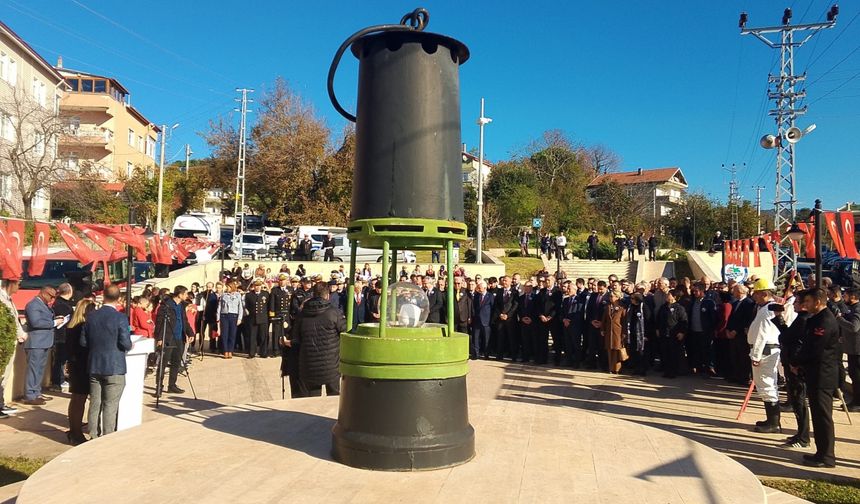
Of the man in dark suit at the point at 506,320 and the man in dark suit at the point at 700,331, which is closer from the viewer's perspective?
the man in dark suit at the point at 700,331

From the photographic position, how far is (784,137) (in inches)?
968

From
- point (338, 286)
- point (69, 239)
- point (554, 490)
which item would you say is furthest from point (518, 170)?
point (554, 490)

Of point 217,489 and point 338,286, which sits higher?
point 338,286

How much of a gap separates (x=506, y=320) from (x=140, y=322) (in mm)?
7990

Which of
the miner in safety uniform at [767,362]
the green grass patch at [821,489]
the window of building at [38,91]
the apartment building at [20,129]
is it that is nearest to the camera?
the green grass patch at [821,489]

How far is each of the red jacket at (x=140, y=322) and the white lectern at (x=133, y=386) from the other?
3.02 m

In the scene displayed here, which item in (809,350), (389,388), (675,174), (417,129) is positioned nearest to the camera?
(389,388)

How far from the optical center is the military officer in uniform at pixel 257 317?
15328 millimetres

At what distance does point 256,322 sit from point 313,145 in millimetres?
32784

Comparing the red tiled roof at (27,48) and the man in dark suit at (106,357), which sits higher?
the red tiled roof at (27,48)

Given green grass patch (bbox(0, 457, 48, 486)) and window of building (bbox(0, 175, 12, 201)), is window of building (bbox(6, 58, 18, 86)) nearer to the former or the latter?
window of building (bbox(0, 175, 12, 201))

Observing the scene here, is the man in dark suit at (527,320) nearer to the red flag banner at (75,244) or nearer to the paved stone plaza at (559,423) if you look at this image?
the paved stone plaza at (559,423)

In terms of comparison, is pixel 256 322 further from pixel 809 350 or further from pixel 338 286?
pixel 809 350

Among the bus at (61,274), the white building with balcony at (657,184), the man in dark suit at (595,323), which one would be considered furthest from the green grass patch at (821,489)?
the white building with balcony at (657,184)
